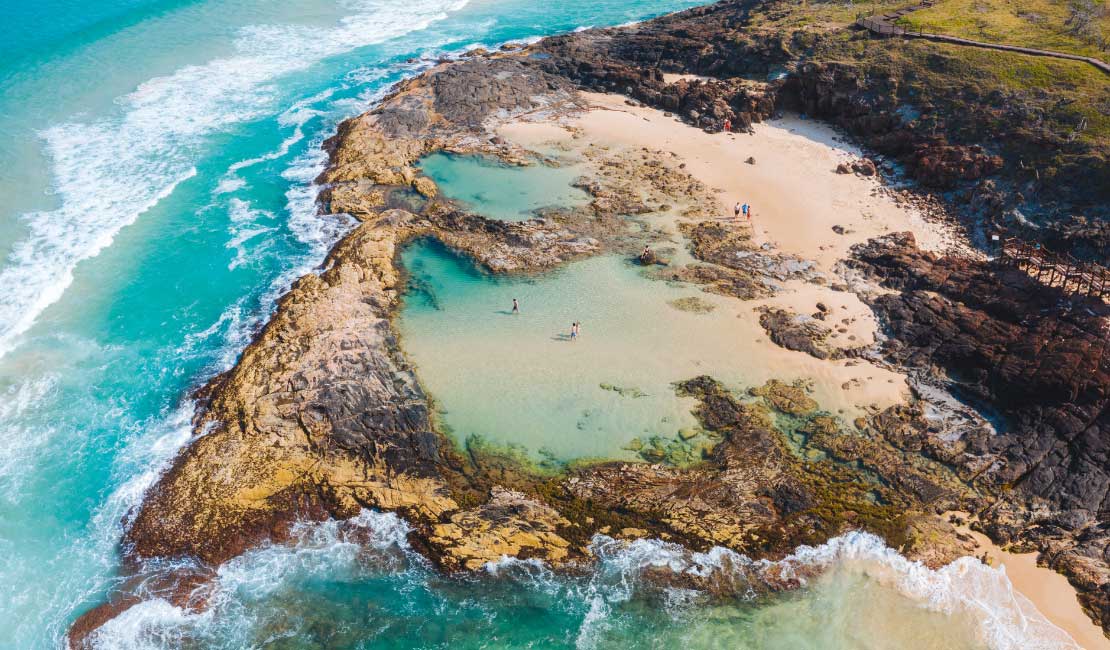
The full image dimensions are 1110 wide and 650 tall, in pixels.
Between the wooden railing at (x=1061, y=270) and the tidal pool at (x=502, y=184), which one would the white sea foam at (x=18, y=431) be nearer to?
the tidal pool at (x=502, y=184)

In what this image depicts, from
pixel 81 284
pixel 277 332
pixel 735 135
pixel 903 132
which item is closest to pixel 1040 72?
pixel 903 132

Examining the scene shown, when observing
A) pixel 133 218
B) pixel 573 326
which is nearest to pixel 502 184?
pixel 573 326

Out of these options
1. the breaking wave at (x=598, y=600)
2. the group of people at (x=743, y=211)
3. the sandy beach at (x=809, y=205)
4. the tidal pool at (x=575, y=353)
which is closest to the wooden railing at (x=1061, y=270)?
the sandy beach at (x=809, y=205)

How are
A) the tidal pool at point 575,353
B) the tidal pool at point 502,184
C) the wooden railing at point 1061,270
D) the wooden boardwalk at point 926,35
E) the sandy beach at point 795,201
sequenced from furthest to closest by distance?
the wooden boardwalk at point 926,35 < the tidal pool at point 502,184 < the wooden railing at point 1061,270 < the sandy beach at point 795,201 < the tidal pool at point 575,353

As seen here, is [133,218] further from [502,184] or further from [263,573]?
[263,573]

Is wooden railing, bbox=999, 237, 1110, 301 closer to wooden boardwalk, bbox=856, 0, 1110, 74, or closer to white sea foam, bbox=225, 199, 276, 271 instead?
wooden boardwalk, bbox=856, 0, 1110, 74

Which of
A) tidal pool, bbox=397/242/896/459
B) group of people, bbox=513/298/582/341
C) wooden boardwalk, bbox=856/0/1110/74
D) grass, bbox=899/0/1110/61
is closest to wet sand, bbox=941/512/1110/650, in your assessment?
tidal pool, bbox=397/242/896/459
